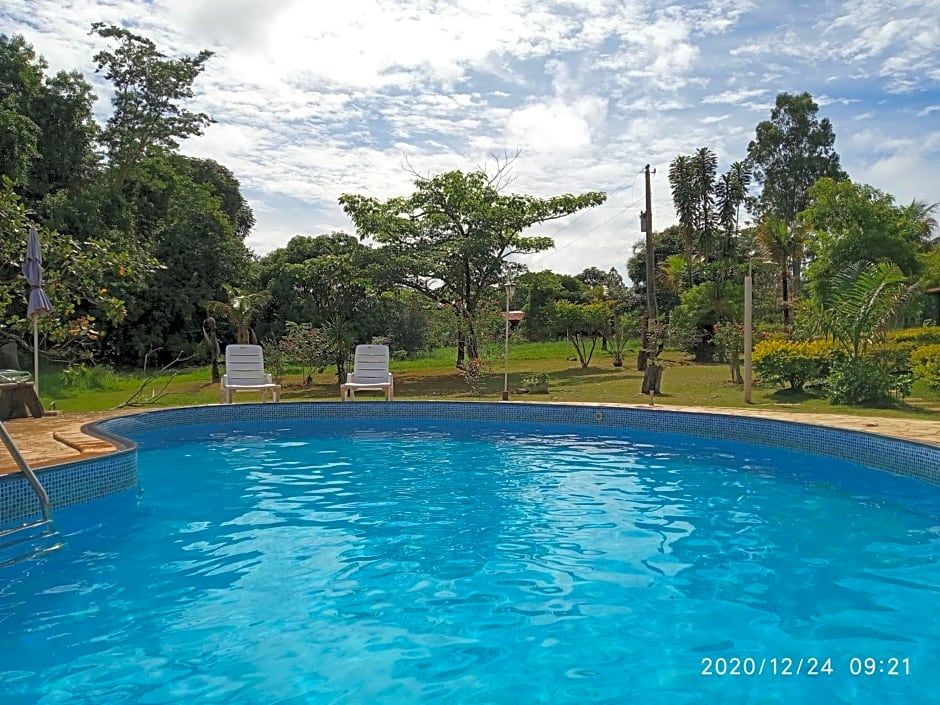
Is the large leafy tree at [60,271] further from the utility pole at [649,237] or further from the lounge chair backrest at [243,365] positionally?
the utility pole at [649,237]

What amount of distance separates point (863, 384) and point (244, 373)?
1033cm

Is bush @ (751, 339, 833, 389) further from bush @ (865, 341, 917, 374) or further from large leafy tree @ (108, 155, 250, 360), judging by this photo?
large leafy tree @ (108, 155, 250, 360)

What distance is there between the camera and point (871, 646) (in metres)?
3.45

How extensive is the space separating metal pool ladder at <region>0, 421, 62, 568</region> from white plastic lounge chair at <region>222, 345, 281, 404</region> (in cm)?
654

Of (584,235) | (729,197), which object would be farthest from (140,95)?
(729,197)

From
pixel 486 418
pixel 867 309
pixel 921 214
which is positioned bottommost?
pixel 486 418

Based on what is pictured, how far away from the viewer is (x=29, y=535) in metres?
5.23

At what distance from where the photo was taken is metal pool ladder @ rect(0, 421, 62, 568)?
187 inches

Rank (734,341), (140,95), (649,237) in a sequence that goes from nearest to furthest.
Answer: (734,341) → (649,237) → (140,95)

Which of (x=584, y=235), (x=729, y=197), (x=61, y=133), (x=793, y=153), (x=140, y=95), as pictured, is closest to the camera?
(x=61, y=133)

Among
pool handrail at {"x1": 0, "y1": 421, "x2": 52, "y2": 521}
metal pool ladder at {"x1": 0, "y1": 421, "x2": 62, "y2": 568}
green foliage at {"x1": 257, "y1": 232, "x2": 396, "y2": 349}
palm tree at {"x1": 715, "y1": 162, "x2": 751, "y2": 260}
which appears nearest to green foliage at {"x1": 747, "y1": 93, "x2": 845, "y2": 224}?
palm tree at {"x1": 715, "y1": 162, "x2": 751, "y2": 260}

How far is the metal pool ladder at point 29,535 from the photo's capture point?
4.74 m

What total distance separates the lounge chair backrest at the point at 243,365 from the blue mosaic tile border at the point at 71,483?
5.43m

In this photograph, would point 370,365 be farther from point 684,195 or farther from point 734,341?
point 684,195
